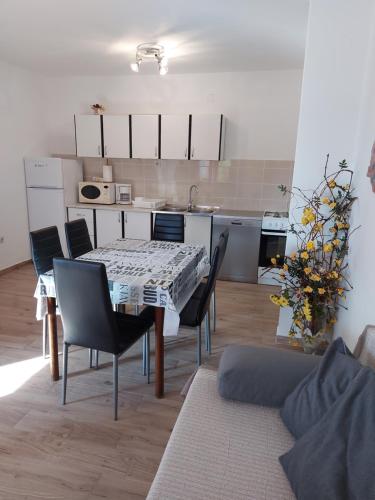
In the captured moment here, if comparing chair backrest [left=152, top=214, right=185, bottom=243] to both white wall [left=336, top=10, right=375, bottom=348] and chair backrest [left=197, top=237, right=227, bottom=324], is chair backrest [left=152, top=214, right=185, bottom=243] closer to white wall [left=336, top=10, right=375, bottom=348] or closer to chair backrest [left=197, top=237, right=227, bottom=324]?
chair backrest [left=197, top=237, right=227, bottom=324]

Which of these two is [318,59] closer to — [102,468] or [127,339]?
[127,339]

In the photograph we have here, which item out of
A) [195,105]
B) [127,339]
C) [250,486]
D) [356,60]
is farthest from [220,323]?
[195,105]

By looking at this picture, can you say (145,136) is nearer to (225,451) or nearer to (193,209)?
(193,209)

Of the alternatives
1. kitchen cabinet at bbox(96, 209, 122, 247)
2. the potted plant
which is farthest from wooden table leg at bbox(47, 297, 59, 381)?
kitchen cabinet at bbox(96, 209, 122, 247)

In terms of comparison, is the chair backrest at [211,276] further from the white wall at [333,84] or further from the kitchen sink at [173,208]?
the kitchen sink at [173,208]

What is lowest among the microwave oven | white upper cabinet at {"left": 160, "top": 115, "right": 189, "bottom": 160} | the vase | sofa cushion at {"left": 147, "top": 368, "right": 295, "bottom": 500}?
the vase

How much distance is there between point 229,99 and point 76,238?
2797 millimetres

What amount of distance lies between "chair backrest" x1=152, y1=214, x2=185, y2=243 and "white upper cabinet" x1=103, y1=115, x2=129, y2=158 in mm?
1567

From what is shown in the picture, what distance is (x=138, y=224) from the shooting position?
14.6ft

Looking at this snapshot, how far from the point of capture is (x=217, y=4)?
235 centimetres

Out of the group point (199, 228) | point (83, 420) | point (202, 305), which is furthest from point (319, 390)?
point (199, 228)

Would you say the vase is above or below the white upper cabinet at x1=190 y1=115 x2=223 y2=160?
below

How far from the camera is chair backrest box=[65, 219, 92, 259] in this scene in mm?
2789

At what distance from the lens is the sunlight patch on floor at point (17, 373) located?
2213mm
